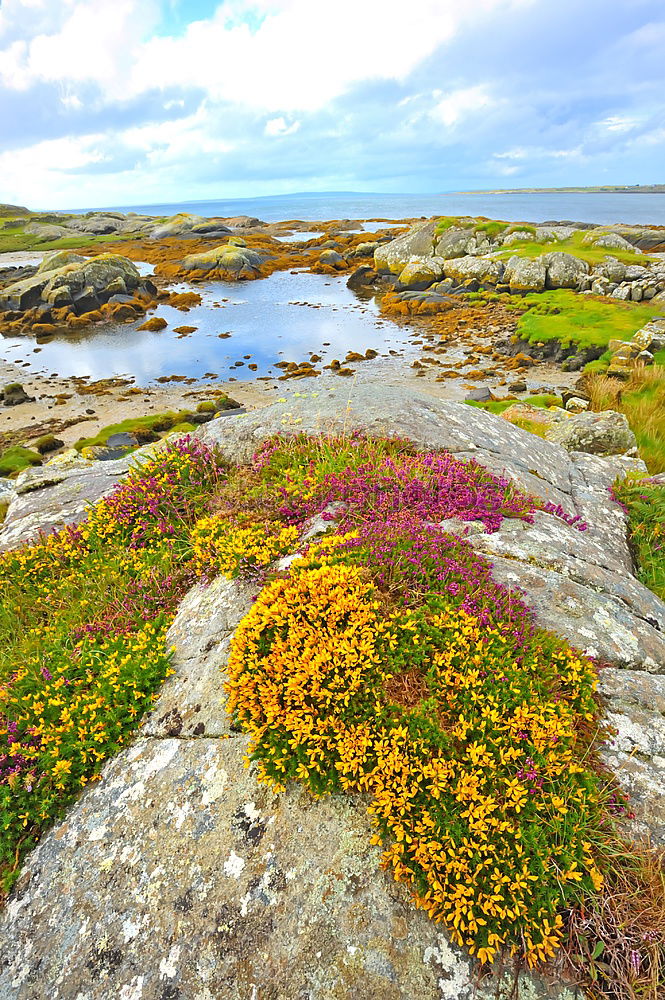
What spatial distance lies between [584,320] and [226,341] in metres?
29.8

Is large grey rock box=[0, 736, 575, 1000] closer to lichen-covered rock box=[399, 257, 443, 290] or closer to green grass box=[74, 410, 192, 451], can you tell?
green grass box=[74, 410, 192, 451]

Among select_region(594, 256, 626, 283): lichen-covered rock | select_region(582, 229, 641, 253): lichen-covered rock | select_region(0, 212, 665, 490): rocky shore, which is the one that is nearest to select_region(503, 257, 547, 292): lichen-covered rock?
select_region(0, 212, 665, 490): rocky shore

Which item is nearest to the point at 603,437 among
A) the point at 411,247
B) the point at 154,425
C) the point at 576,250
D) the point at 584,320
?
the point at 154,425

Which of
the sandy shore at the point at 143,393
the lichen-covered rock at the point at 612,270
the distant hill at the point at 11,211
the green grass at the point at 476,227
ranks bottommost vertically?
the sandy shore at the point at 143,393

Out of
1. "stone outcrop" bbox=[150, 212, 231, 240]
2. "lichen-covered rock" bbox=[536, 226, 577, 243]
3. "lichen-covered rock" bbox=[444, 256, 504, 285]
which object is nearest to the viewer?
"lichen-covered rock" bbox=[444, 256, 504, 285]

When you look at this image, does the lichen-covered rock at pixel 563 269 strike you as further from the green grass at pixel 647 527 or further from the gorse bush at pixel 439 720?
the gorse bush at pixel 439 720

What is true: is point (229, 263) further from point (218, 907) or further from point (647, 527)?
point (218, 907)

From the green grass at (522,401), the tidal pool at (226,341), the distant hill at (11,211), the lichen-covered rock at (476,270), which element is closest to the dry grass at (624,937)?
the green grass at (522,401)

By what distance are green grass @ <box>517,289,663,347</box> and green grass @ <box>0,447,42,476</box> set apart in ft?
105

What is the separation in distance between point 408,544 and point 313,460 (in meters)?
2.80

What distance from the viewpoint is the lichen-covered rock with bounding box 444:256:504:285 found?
54.2 meters

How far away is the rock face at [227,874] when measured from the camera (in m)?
3.06

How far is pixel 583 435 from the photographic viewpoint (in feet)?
39.9

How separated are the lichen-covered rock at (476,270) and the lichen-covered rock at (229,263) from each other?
36.8 m
